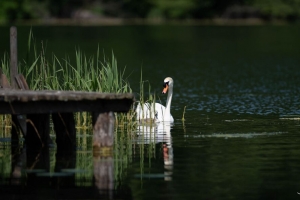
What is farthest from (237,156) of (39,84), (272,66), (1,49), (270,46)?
(270,46)

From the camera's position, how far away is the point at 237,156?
1333cm

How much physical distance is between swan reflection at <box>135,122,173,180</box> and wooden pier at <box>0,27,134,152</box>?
88 cm

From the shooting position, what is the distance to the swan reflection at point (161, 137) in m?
12.7

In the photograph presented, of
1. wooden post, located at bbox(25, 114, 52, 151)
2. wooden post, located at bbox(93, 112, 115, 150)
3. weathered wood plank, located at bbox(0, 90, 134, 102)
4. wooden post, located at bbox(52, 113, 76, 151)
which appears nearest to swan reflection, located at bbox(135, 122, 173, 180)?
wooden post, located at bbox(93, 112, 115, 150)

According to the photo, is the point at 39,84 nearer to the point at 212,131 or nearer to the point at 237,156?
the point at 212,131

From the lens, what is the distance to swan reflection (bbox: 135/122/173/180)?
12.7 m

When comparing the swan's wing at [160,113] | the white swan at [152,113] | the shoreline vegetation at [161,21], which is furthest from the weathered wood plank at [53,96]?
the shoreline vegetation at [161,21]

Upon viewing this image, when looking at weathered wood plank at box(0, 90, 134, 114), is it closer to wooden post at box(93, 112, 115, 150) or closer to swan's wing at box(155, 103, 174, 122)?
wooden post at box(93, 112, 115, 150)

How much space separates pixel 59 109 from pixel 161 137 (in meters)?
3.18

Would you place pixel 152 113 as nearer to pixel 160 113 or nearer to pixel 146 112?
pixel 146 112

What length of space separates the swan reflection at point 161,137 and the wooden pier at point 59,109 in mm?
884

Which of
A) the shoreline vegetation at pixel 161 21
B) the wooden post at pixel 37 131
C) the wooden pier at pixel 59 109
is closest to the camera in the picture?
the wooden pier at pixel 59 109

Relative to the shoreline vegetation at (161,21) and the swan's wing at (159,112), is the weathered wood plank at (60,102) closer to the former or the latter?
the swan's wing at (159,112)

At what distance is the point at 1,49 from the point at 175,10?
177ft
